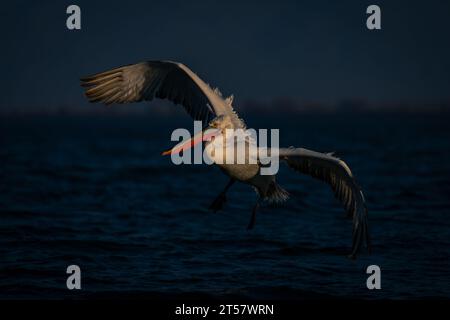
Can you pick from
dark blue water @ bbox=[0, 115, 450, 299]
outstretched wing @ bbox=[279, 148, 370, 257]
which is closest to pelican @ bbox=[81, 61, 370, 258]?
outstretched wing @ bbox=[279, 148, 370, 257]

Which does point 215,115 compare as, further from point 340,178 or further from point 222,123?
point 340,178

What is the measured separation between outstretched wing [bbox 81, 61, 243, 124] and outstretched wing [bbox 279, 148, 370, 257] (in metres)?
1.42

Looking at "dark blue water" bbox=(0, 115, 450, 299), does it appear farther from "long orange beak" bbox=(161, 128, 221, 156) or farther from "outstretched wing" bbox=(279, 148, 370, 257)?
"long orange beak" bbox=(161, 128, 221, 156)

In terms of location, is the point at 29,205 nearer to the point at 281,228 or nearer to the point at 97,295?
the point at 281,228

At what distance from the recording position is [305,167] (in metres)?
11.0

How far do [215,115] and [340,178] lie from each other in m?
2.06

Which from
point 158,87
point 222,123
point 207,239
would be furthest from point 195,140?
point 207,239

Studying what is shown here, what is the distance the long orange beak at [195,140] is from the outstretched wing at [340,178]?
36.9 inches

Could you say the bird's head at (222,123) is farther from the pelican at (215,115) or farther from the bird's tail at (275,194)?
the bird's tail at (275,194)

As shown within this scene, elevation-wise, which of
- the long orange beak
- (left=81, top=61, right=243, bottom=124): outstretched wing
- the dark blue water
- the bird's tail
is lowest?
the dark blue water

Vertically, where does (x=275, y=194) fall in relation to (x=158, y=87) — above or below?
below

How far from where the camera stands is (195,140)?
10219 mm

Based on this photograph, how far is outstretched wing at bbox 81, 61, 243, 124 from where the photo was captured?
11.3 metres
